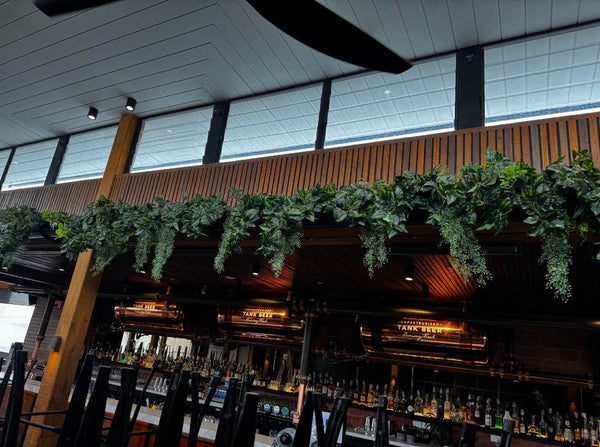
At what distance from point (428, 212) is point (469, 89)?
2.57 meters

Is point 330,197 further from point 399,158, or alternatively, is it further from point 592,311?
point 592,311

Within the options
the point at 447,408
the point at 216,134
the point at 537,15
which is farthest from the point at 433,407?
the point at 537,15

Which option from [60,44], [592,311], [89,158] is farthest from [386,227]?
[89,158]

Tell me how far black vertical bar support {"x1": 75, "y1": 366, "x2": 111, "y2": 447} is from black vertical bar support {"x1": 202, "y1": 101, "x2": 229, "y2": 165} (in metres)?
5.60

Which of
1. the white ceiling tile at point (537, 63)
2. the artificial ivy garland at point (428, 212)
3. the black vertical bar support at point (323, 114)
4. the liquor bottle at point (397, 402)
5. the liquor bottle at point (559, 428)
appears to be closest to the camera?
the artificial ivy garland at point (428, 212)

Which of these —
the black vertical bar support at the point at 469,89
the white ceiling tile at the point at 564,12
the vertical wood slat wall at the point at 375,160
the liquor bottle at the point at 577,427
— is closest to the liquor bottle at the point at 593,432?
the liquor bottle at the point at 577,427

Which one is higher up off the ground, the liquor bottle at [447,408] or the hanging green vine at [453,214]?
the hanging green vine at [453,214]

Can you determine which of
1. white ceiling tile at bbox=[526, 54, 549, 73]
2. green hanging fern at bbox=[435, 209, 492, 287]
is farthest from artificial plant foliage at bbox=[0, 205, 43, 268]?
white ceiling tile at bbox=[526, 54, 549, 73]

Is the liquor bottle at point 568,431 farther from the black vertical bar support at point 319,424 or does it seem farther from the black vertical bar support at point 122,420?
the black vertical bar support at point 122,420

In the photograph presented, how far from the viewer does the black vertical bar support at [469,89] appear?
5117 mm

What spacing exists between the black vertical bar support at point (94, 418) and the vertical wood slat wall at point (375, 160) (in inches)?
115

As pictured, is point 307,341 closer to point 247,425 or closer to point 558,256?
point 558,256

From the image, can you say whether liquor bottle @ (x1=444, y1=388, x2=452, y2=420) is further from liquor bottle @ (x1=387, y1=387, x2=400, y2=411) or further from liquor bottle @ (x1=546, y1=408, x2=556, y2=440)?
liquor bottle @ (x1=546, y1=408, x2=556, y2=440)

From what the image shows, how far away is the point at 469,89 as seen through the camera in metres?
5.31
